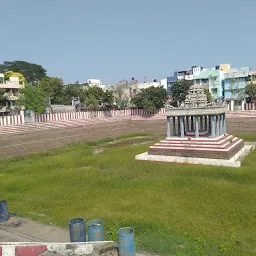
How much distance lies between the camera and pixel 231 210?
938cm

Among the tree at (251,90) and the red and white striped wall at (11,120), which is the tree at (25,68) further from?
the tree at (251,90)

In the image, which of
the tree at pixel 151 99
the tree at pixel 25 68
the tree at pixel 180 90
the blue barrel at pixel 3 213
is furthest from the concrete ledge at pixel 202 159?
the tree at pixel 25 68

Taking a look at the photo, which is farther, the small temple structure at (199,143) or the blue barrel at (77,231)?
the small temple structure at (199,143)

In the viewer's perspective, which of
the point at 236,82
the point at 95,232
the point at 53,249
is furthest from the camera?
the point at 236,82

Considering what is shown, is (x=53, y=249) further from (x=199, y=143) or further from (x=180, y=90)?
(x=180, y=90)

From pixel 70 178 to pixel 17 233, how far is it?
5.99 m

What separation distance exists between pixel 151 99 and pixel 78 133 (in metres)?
15.7

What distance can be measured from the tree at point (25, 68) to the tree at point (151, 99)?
36902 mm

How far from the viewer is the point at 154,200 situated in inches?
426

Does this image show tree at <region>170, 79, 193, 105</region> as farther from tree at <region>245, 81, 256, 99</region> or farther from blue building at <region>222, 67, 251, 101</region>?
blue building at <region>222, 67, 251, 101</region>

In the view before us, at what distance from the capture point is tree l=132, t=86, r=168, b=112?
43434 mm

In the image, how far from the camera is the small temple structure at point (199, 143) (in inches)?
679

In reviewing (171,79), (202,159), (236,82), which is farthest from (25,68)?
(202,159)

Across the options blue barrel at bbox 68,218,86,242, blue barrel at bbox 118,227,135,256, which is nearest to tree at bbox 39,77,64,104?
blue barrel at bbox 68,218,86,242
